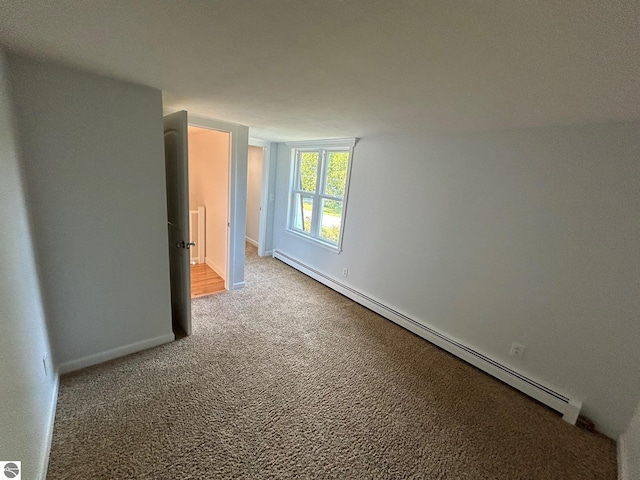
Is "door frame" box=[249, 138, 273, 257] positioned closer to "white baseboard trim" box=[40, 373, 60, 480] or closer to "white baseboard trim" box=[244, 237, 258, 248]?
"white baseboard trim" box=[244, 237, 258, 248]

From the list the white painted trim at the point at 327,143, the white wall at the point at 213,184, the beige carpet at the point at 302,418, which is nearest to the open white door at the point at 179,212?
the beige carpet at the point at 302,418

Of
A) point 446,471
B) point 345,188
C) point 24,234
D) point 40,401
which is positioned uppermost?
point 345,188

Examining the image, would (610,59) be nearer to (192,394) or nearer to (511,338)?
(511,338)

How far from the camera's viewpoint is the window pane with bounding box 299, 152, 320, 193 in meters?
4.02

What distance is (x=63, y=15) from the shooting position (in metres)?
0.94

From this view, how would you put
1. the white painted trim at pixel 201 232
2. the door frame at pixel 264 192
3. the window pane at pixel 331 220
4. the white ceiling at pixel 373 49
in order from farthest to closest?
→ the door frame at pixel 264 192, the white painted trim at pixel 201 232, the window pane at pixel 331 220, the white ceiling at pixel 373 49

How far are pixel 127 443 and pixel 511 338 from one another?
2803mm

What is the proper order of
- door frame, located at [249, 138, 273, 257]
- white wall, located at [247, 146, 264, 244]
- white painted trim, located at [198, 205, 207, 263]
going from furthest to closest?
1. white wall, located at [247, 146, 264, 244]
2. door frame, located at [249, 138, 273, 257]
3. white painted trim, located at [198, 205, 207, 263]

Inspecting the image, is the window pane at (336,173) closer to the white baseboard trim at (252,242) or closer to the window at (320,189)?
the window at (320,189)

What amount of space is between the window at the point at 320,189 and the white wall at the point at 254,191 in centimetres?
110

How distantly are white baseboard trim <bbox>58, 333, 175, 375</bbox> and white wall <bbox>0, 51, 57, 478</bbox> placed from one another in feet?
1.22

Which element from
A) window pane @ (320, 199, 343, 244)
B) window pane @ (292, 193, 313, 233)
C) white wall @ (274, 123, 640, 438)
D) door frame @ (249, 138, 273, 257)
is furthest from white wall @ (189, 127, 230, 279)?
white wall @ (274, 123, 640, 438)

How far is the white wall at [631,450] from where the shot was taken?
1.43 meters

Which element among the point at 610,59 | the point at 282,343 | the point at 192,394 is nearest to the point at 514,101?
the point at 610,59
